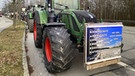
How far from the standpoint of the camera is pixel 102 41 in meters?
5.30

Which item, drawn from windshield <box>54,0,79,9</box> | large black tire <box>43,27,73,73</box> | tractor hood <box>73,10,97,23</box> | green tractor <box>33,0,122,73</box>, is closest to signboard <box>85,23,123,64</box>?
green tractor <box>33,0,122,73</box>

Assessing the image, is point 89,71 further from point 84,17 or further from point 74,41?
point 84,17

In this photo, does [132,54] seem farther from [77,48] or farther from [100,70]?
[77,48]

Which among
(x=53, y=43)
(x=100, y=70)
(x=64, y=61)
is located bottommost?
(x=100, y=70)

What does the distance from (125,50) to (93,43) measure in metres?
3.97

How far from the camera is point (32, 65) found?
6.81 meters

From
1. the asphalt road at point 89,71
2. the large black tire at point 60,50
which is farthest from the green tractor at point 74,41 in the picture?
the asphalt road at point 89,71

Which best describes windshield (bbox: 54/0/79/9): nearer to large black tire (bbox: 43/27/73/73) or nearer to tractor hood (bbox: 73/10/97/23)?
tractor hood (bbox: 73/10/97/23)

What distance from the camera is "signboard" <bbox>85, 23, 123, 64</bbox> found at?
16.8 ft

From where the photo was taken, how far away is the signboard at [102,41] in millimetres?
5105

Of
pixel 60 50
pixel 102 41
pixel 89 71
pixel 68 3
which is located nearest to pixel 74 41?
pixel 89 71

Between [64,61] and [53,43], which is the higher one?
[53,43]

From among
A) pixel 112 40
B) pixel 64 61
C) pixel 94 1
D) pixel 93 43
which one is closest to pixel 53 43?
pixel 64 61

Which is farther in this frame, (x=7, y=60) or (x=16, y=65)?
(x=7, y=60)
